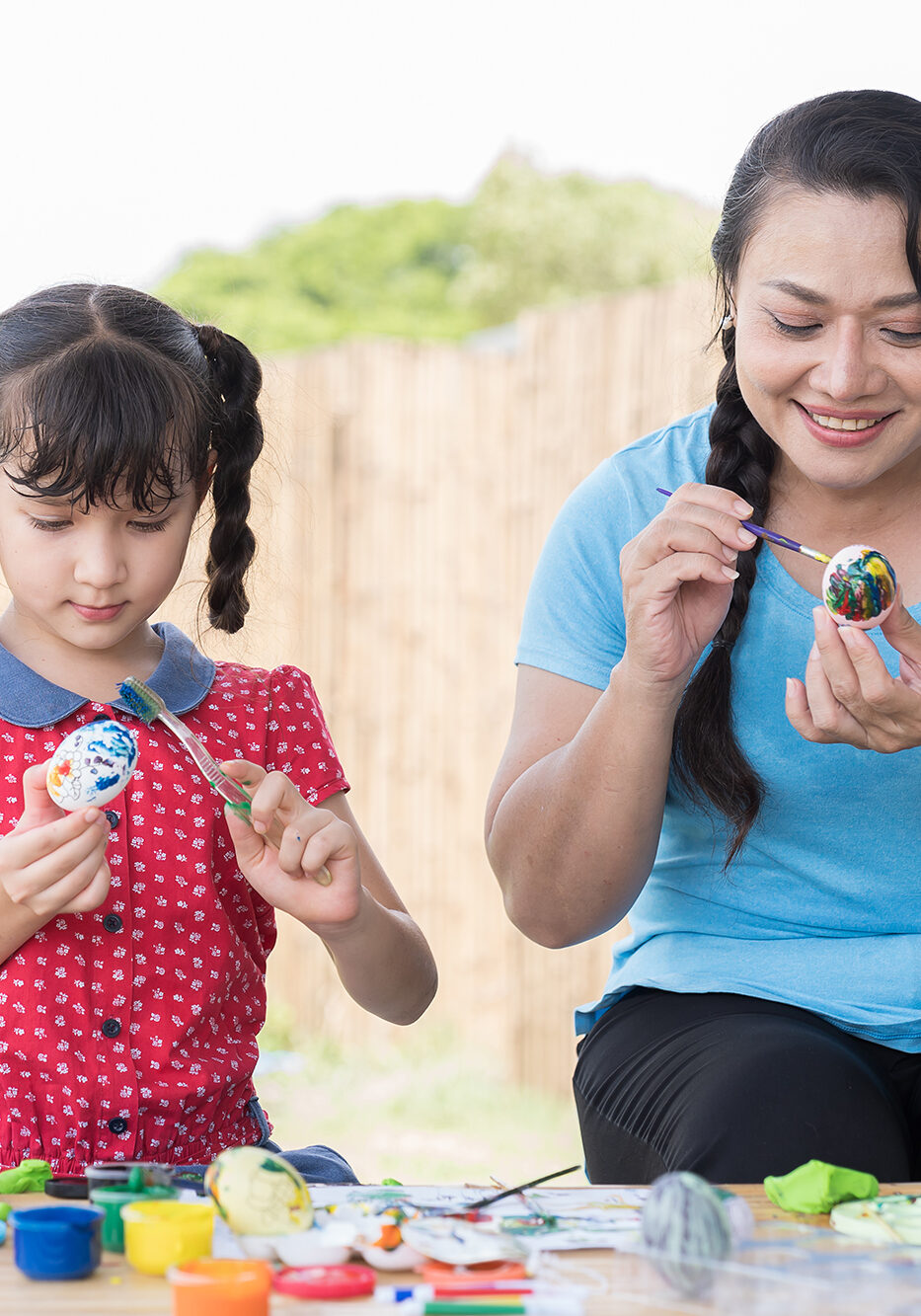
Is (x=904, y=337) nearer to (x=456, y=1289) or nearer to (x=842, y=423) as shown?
(x=842, y=423)

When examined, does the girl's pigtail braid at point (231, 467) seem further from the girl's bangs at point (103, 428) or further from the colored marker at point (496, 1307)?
the colored marker at point (496, 1307)

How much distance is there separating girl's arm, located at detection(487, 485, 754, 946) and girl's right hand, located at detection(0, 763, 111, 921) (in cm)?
57

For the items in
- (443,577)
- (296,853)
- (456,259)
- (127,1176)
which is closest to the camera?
(127,1176)

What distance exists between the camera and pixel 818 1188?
1.15 meters

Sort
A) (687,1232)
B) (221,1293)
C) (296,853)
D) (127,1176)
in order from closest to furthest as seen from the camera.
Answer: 1. (221,1293)
2. (687,1232)
3. (127,1176)
4. (296,853)

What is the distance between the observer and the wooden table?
0.92 meters

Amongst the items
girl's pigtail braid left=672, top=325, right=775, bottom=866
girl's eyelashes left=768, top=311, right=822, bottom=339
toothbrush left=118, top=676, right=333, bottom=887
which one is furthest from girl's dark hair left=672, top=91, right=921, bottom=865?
toothbrush left=118, top=676, right=333, bottom=887

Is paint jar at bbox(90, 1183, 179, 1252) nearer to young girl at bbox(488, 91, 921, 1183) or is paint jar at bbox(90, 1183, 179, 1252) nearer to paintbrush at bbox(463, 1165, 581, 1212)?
paintbrush at bbox(463, 1165, 581, 1212)

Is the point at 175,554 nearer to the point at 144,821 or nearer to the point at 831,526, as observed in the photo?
the point at 144,821

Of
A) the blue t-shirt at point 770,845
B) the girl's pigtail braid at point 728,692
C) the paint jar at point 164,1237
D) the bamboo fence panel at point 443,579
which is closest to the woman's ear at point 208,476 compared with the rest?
the blue t-shirt at point 770,845

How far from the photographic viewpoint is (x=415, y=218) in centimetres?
1537

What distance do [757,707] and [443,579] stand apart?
314cm

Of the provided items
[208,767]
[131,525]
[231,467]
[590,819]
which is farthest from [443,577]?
[208,767]

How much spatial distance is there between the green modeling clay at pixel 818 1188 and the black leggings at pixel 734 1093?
0.13 metres
